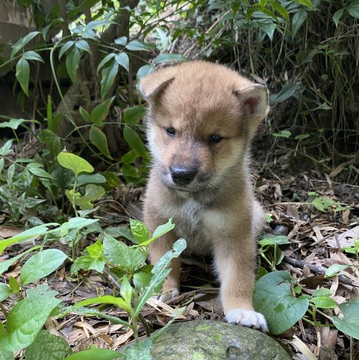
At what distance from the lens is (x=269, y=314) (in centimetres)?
205

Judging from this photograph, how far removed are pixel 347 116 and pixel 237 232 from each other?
2415mm

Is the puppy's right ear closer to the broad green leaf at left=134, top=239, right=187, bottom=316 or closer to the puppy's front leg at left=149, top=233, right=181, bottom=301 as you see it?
the puppy's front leg at left=149, top=233, right=181, bottom=301

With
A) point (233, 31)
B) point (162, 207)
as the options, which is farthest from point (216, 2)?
point (162, 207)

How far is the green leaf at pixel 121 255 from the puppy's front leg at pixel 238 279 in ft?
1.87

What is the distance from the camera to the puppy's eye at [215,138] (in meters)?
2.27

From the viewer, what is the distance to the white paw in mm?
2287

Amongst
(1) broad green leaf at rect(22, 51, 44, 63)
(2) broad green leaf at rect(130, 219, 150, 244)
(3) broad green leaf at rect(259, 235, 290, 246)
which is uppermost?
(1) broad green leaf at rect(22, 51, 44, 63)

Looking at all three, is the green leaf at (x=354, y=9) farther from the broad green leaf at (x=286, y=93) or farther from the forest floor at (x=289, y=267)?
the forest floor at (x=289, y=267)

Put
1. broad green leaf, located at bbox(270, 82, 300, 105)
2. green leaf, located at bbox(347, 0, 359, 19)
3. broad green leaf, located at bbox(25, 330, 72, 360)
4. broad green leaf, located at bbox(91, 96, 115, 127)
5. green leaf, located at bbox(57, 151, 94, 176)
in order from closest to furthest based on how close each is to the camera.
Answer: broad green leaf, located at bbox(25, 330, 72, 360) → green leaf, located at bbox(57, 151, 94, 176) → broad green leaf, located at bbox(91, 96, 115, 127) → green leaf, located at bbox(347, 0, 359, 19) → broad green leaf, located at bbox(270, 82, 300, 105)

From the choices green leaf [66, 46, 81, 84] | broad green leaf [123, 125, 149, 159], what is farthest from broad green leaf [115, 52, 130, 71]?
broad green leaf [123, 125, 149, 159]

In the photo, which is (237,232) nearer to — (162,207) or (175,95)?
(162,207)

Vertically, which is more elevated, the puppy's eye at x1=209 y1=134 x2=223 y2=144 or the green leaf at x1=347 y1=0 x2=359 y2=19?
the green leaf at x1=347 y1=0 x2=359 y2=19

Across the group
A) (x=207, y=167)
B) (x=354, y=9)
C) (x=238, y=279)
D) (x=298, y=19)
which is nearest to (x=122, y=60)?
(x=207, y=167)

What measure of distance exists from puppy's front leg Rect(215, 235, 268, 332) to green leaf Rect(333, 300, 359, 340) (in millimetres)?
312
